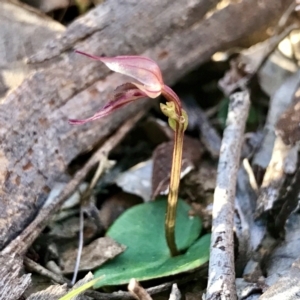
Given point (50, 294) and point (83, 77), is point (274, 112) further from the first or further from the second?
point (50, 294)

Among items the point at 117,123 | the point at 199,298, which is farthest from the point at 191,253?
the point at 117,123

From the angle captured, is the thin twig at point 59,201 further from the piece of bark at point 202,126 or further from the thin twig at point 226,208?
the thin twig at point 226,208

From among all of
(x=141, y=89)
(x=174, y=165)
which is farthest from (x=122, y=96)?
(x=174, y=165)

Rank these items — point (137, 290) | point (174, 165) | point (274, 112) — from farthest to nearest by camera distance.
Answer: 1. point (274, 112)
2. point (174, 165)
3. point (137, 290)

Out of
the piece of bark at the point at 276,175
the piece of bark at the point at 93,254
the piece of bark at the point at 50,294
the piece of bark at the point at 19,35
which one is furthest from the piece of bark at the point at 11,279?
the piece of bark at the point at 276,175

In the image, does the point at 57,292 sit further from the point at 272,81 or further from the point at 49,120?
the point at 272,81

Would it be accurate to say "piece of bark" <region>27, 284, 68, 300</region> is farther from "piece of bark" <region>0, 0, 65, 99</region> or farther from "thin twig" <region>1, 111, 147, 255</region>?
"piece of bark" <region>0, 0, 65, 99</region>
